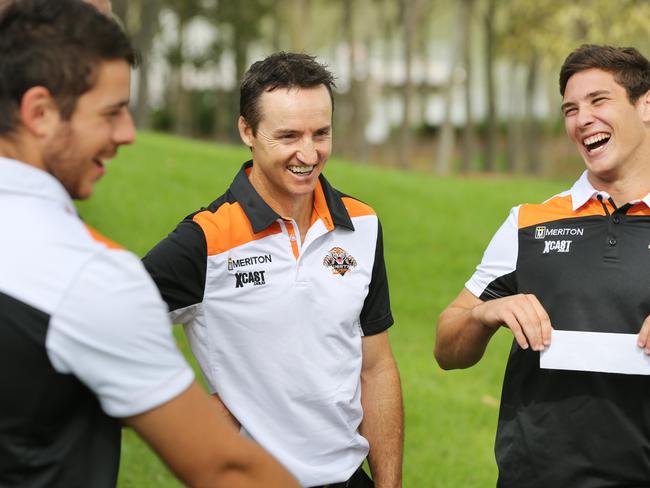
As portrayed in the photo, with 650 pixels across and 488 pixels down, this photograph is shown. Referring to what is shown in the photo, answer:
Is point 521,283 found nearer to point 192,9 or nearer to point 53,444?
point 53,444

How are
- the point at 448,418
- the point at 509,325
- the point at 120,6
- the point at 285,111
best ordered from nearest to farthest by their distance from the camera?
the point at 509,325, the point at 285,111, the point at 448,418, the point at 120,6

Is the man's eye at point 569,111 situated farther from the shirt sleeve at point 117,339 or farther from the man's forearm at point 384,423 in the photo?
the shirt sleeve at point 117,339

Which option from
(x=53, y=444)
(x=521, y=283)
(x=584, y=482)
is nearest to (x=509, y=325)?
(x=521, y=283)

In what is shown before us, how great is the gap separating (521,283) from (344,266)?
0.66 meters

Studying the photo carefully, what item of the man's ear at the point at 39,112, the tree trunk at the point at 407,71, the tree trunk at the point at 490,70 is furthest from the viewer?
the tree trunk at the point at 490,70

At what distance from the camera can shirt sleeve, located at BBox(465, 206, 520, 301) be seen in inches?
143

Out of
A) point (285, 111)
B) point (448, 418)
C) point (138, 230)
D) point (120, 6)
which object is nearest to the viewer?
point (285, 111)

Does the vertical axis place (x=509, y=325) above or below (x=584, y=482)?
above

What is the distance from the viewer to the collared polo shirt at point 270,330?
10.9 ft

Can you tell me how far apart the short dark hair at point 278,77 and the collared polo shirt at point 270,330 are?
0.42 meters

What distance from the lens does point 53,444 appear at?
201 centimetres

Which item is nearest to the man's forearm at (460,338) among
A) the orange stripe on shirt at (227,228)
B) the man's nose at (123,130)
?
the orange stripe on shirt at (227,228)

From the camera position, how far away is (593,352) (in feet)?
10.4

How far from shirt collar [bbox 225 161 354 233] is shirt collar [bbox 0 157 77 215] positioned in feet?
4.87
